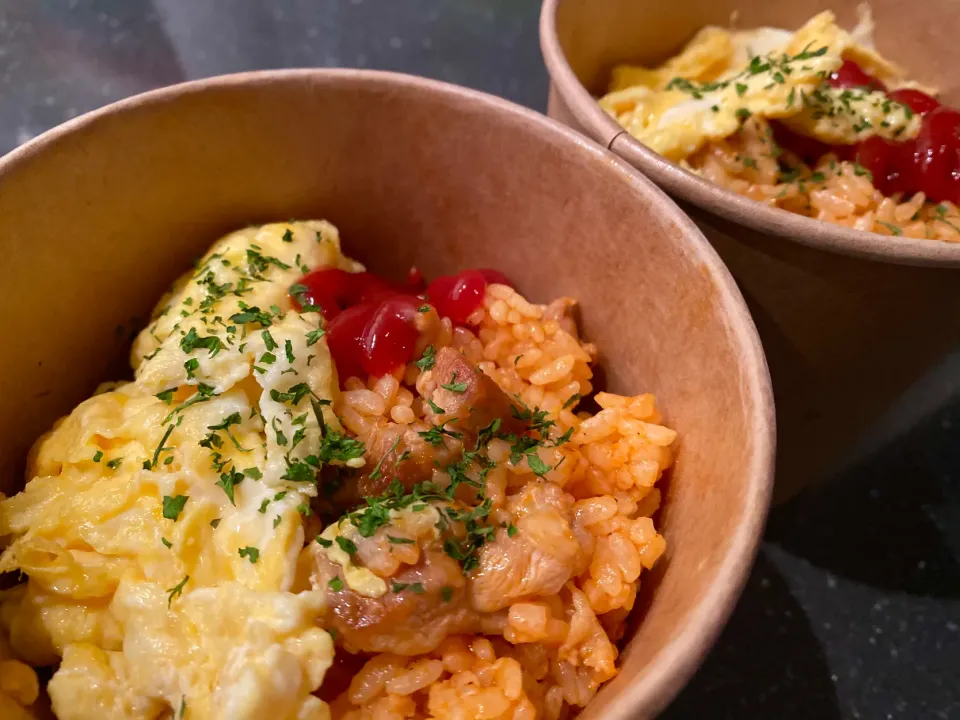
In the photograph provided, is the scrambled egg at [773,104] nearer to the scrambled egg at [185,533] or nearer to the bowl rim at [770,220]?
the bowl rim at [770,220]

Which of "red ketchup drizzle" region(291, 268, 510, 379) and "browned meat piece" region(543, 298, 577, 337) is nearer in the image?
"red ketchup drizzle" region(291, 268, 510, 379)

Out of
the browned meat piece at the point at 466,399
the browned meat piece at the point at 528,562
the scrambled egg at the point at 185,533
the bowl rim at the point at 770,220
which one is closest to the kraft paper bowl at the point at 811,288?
the bowl rim at the point at 770,220

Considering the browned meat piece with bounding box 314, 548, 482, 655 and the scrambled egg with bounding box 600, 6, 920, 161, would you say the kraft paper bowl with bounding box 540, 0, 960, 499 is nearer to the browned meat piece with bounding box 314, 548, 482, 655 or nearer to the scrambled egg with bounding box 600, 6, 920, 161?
the scrambled egg with bounding box 600, 6, 920, 161

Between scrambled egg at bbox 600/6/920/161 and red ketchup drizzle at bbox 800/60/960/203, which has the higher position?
scrambled egg at bbox 600/6/920/161

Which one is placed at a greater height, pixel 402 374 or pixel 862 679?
pixel 402 374

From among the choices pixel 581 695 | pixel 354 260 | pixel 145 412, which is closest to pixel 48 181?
pixel 145 412

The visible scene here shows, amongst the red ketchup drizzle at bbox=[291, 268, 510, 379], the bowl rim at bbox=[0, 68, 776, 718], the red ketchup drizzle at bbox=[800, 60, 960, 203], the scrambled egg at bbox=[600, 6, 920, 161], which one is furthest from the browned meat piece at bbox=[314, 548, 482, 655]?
the red ketchup drizzle at bbox=[800, 60, 960, 203]

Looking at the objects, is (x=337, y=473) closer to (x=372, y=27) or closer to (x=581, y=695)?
(x=581, y=695)
